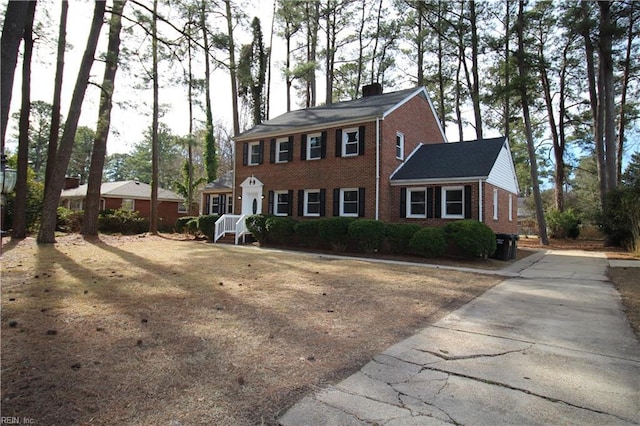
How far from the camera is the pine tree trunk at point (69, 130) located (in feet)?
44.7

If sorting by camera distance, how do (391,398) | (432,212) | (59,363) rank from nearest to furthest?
(391,398), (59,363), (432,212)

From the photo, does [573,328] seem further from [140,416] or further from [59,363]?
[59,363]

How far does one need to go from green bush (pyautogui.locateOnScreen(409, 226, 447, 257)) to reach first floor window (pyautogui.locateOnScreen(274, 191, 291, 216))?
7.54m

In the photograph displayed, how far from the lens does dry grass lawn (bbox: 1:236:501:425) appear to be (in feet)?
8.92

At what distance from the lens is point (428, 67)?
2811cm

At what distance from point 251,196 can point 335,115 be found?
6265 millimetres

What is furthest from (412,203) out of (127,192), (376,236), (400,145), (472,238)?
(127,192)

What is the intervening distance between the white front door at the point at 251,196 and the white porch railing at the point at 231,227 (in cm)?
135

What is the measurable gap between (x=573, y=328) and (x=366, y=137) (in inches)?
478

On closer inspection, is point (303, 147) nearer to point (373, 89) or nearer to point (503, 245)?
point (373, 89)

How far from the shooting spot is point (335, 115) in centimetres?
1778

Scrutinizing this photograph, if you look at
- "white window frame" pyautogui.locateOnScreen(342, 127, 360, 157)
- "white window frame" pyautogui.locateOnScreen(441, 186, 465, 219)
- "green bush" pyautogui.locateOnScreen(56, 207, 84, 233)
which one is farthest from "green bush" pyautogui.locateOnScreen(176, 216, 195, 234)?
"white window frame" pyautogui.locateOnScreen(441, 186, 465, 219)

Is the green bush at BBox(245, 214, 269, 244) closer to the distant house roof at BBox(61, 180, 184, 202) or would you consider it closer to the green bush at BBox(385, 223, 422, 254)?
the green bush at BBox(385, 223, 422, 254)

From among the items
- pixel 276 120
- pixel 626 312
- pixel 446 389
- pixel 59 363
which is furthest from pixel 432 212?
pixel 59 363
